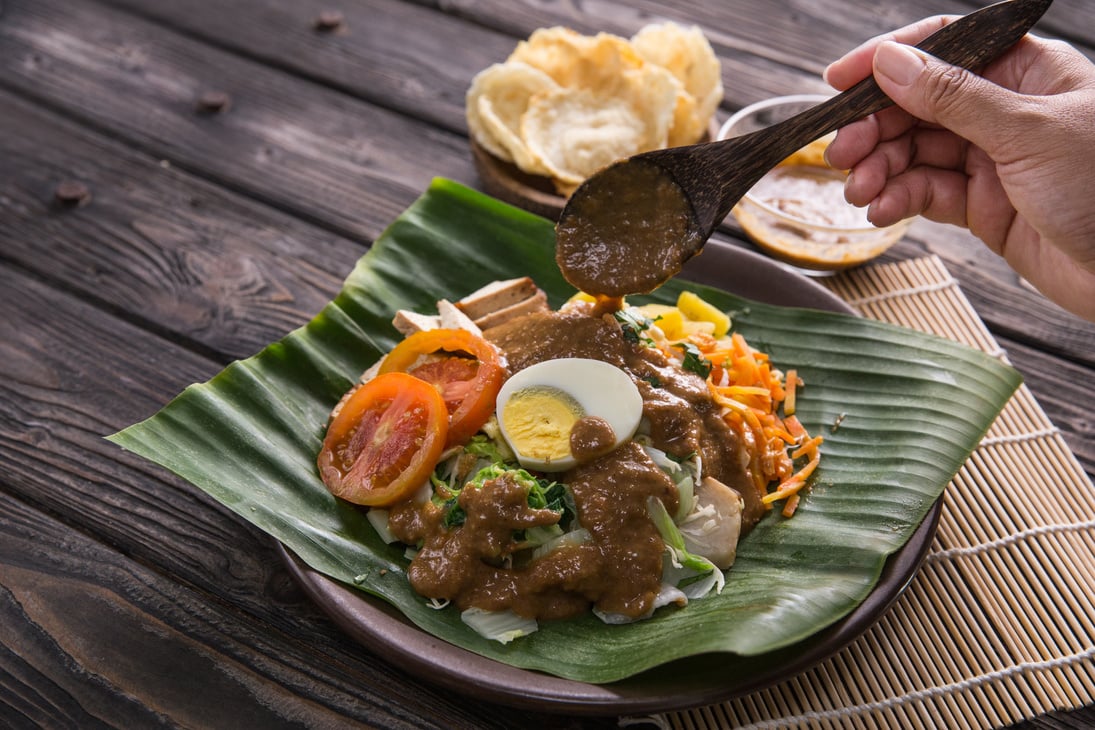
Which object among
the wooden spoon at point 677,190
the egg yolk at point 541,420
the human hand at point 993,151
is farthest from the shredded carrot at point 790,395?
the egg yolk at point 541,420

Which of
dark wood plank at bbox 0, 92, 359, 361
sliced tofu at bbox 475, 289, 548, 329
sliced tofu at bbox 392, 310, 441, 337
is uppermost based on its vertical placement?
sliced tofu at bbox 475, 289, 548, 329

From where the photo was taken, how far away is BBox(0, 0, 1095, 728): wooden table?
2896 mm

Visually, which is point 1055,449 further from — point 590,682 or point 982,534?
point 590,682

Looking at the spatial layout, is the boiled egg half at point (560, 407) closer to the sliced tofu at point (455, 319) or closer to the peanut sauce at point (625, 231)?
the peanut sauce at point (625, 231)

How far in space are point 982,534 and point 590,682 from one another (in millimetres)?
1668

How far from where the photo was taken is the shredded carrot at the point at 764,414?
331cm

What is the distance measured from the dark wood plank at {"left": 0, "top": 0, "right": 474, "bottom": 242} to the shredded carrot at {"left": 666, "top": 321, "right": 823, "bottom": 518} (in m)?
1.99

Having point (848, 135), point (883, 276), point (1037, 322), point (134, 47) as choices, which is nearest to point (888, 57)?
point (848, 135)

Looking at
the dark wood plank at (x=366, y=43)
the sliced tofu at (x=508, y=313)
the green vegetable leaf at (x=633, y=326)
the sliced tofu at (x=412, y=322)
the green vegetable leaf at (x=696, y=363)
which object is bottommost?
the dark wood plank at (x=366, y=43)

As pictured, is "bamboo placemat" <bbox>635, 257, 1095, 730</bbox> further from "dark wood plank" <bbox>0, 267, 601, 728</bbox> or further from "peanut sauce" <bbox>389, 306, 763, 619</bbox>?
"dark wood plank" <bbox>0, 267, 601, 728</bbox>

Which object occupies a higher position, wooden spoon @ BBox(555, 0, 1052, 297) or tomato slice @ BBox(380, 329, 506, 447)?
wooden spoon @ BBox(555, 0, 1052, 297)

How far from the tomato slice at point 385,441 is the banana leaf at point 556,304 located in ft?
0.28

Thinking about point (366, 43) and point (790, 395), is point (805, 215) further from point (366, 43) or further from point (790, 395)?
point (366, 43)

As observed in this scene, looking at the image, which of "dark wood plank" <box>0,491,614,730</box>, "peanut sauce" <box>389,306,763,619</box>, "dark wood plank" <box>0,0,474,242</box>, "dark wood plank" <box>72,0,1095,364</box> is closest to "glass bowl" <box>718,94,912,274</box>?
"dark wood plank" <box>72,0,1095,364</box>
